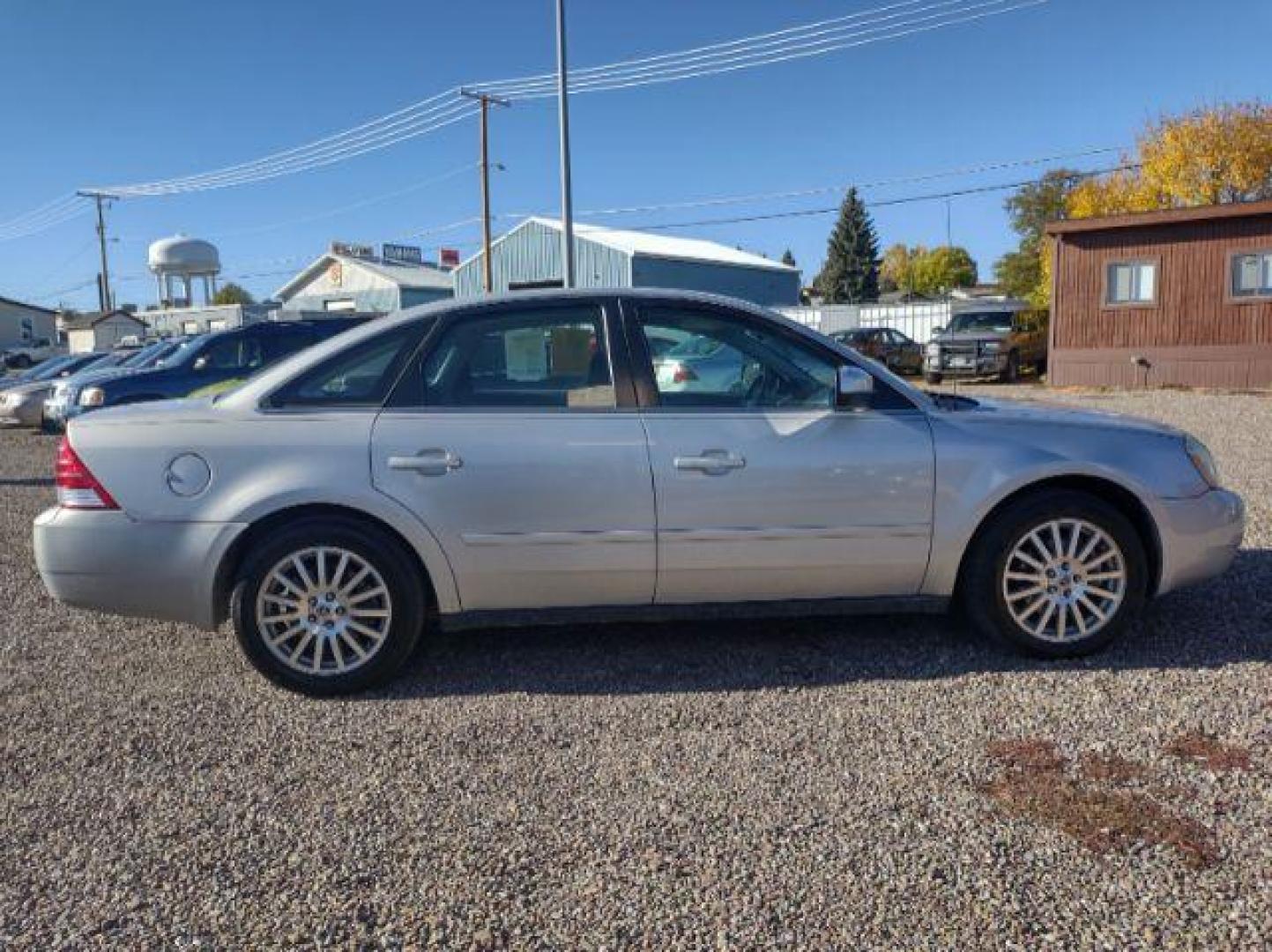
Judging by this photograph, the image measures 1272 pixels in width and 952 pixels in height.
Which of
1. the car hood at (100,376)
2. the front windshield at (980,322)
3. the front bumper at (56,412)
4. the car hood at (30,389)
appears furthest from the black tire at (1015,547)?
the front windshield at (980,322)

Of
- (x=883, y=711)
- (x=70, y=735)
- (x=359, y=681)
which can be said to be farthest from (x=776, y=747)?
(x=70, y=735)

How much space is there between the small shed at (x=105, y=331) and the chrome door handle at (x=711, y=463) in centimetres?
5683

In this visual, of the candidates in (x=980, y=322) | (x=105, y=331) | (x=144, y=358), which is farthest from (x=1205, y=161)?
(x=105, y=331)

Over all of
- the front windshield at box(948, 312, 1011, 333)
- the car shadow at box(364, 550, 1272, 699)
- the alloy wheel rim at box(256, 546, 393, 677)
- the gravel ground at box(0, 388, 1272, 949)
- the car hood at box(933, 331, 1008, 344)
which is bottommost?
the gravel ground at box(0, 388, 1272, 949)

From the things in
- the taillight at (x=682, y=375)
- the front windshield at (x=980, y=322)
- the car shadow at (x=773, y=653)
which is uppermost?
the front windshield at (x=980, y=322)

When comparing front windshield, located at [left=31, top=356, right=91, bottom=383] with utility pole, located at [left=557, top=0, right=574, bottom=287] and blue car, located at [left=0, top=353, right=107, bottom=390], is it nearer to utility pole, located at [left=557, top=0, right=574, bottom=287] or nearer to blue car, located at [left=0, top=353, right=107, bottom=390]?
blue car, located at [left=0, top=353, right=107, bottom=390]

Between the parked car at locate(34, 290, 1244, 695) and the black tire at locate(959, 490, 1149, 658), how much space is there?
11mm

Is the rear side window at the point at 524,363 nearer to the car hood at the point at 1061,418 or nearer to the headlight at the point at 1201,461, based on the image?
the car hood at the point at 1061,418

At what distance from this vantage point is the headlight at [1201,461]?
4203 millimetres

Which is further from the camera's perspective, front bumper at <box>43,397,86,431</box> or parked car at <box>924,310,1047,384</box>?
parked car at <box>924,310,1047,384</box>

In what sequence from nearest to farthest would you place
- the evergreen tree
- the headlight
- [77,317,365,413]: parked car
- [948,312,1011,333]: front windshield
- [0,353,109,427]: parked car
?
the headlight
[77,317,365,413]: parked car
[0,353,109,427]: parked car
[948,312,1011,333]: front windshield
the evergreen tree

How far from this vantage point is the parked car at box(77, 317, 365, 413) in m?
11.5

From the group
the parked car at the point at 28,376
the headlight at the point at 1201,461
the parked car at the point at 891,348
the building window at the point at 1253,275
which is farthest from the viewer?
the parked car at the point at 891,348

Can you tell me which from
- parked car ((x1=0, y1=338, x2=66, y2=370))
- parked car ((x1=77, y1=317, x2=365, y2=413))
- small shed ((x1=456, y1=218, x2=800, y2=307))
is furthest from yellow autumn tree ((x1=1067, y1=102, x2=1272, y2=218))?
parked car ((x1=0, y1=338, x2=66, y2=370))
